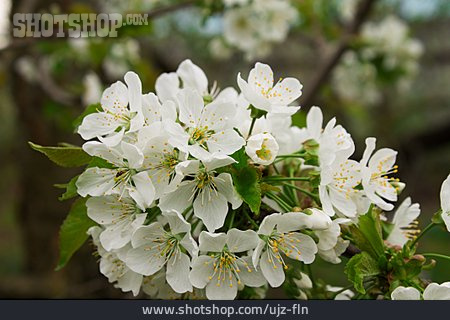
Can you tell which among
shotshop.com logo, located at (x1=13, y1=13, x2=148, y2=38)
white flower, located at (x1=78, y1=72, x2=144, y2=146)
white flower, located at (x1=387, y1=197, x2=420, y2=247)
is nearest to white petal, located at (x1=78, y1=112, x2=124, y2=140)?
white flower, located at (x1=78, y1=72, x2=144, y2=146)

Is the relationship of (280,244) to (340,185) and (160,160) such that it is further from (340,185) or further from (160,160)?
(160,160)

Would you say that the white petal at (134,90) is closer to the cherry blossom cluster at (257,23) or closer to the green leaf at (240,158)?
the green leaf at (240,158)

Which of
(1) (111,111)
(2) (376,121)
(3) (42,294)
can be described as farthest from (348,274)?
(2) (376,121)

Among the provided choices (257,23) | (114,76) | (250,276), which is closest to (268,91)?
(250,276)

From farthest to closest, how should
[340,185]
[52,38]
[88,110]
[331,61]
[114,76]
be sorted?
[114,76]
[331,61]
[52,38]
[88,110]
[340,185]

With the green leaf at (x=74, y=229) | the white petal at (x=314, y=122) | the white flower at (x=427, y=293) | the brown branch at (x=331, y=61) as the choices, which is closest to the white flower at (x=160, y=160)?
the green leaf at (x=74, y=229)

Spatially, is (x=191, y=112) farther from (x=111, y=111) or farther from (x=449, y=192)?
(x=449, y=192)
